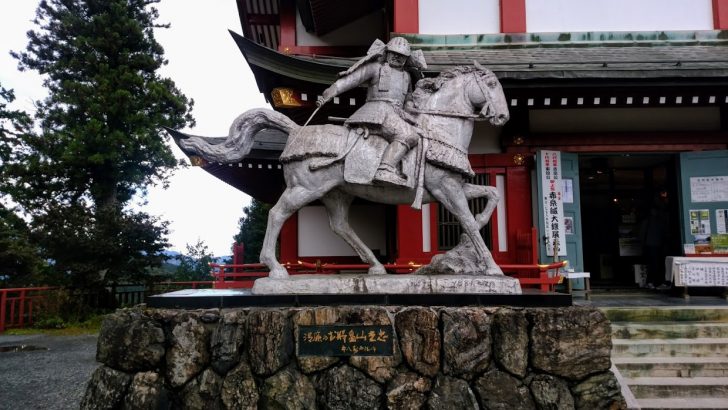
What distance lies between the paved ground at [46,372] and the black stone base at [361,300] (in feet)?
8.30

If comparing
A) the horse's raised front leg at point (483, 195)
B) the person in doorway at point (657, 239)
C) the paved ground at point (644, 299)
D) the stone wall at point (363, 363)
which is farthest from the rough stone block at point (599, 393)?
the person in doorway at point (657, 239)

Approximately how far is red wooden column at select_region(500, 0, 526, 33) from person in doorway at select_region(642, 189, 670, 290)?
499 centimetres

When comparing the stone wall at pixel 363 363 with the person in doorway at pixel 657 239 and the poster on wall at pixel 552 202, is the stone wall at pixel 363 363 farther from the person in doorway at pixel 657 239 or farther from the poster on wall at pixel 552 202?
the person in doorway at pixel 657 239

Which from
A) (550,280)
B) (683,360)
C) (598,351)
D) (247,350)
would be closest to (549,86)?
(550,280)

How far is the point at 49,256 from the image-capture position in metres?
11.2

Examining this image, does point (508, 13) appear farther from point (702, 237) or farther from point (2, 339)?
point (2, 339)

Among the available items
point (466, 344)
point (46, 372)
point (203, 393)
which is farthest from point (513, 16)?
point (46, 372)

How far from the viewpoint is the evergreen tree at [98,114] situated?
1395 cm

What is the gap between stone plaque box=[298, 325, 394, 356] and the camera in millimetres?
3367

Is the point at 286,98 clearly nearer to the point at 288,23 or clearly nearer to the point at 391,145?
the point at 391,145

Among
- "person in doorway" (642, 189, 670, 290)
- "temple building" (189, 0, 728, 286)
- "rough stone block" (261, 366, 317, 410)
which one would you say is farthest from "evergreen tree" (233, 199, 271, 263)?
"rough stone block" (261, 366, 317, 410)

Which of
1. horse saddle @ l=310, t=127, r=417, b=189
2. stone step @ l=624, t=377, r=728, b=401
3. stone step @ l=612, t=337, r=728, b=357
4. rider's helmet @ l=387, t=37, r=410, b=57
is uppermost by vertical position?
rider's helmet @ l=387, t=37, r=410, b=57

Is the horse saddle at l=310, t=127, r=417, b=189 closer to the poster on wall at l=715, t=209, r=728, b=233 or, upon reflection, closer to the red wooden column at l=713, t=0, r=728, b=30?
the poster on wall at l=715, t=209, r=728, b=233

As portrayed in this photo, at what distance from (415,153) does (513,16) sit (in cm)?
563
